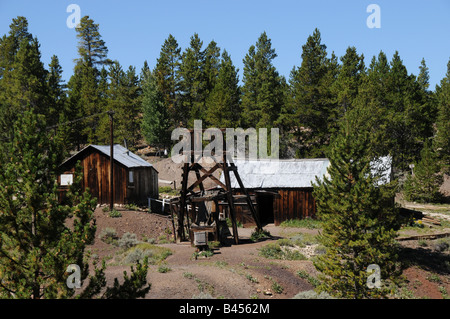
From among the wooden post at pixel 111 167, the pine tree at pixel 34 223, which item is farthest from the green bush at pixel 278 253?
the wooden post at pixel 111 167

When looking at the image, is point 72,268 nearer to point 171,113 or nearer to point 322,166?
point 322,166

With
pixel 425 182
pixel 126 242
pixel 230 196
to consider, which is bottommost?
pixel 126 242

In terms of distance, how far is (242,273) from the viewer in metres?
14.1

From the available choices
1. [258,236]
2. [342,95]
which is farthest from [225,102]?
[258,236]

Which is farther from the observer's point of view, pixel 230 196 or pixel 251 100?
pixel 251 100

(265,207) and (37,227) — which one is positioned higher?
(37,227)

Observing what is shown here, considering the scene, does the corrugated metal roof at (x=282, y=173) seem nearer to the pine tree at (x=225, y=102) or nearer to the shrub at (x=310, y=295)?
the shrub at (x=310, y=295)

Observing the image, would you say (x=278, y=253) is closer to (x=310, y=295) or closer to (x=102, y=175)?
(x=310, y=295)

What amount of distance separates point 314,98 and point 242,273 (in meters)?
36.2

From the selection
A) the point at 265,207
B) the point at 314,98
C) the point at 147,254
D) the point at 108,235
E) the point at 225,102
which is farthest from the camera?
the point at 225,102

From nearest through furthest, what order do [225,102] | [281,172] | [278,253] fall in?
[278,253] → [281,172] → [225,102]

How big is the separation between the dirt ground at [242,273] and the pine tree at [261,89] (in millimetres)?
27062

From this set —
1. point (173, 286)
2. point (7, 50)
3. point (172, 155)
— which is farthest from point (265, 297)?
point (7, 50)

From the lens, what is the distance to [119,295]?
8359mm
